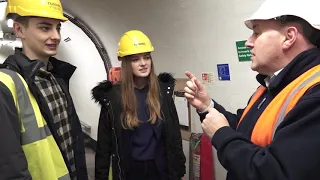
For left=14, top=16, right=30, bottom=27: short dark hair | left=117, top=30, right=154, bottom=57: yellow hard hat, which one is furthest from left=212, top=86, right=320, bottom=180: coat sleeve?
left=117, top=30, right=154, bottom=57: yellow hard hat

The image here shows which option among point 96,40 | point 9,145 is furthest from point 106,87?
point 96,40

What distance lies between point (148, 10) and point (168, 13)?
0.30m

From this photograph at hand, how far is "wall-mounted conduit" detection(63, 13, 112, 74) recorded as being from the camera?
3.03 metres

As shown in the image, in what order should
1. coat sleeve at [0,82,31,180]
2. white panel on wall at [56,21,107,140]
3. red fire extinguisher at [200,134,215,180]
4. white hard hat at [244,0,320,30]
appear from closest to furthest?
white hard hat at [244,0,320,30] → coat sleeve at [0,82,31,180] → red fire extinguisher at [200,134,215,180] → white panel on wall at [56,21,107,140]

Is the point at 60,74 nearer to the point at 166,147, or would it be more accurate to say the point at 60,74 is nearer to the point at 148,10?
the point at 166,147

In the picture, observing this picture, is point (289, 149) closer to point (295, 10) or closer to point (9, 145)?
point (295, 10)

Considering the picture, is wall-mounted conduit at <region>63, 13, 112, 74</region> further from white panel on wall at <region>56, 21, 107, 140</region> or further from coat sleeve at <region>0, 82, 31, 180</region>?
coat sleeve at <region>0, 82, 31, 180</region>

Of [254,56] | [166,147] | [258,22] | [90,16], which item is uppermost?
[90,16]

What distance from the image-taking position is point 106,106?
5.71 feet

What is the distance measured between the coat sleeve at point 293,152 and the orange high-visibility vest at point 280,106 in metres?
0.03

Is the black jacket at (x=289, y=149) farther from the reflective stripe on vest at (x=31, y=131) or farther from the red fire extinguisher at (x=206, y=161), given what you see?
the red fire extinguisher at (x=206, y=161)

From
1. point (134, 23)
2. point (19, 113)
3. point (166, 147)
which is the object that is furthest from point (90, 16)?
point (19, 113)

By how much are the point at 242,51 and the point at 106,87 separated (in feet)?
3.09

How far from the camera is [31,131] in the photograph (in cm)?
102
